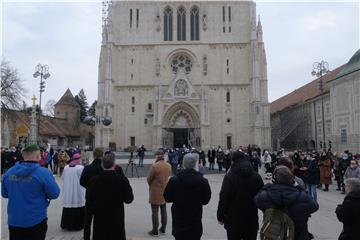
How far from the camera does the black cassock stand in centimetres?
551

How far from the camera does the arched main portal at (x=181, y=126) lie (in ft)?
160

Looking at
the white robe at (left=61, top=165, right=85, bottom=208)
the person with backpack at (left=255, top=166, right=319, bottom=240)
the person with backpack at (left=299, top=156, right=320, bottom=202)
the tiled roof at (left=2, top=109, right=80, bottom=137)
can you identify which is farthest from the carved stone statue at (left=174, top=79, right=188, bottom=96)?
the person with backpack at (left=255, top=166, right=319, bottom=240)

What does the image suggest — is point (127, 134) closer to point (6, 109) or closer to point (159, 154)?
point (6, 109)

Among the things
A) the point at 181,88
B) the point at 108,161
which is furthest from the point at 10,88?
the point at 108,161

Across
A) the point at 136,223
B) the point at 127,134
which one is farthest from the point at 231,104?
the point at 136,223

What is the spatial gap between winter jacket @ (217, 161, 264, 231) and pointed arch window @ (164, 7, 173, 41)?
47.7 metres

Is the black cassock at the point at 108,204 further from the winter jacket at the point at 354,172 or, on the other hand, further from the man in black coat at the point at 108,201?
the winter jacket at the point at 354,172

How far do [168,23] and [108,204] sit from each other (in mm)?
48306

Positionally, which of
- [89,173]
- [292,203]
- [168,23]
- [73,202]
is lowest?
[73,202]

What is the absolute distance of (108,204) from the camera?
18.2 ft

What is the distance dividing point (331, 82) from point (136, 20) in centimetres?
2773

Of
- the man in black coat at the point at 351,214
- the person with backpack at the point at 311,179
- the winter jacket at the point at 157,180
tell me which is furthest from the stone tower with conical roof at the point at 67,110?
the man in black coat at the point at 351,214

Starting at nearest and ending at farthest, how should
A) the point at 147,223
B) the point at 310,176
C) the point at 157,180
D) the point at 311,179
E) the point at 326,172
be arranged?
1. the point at 157,180
2. the point at 147,223
3. the point at 311,179
4. the point at 310,176
5. the point at 326,172

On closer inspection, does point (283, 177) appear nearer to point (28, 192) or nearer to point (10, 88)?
point (28, 192)
